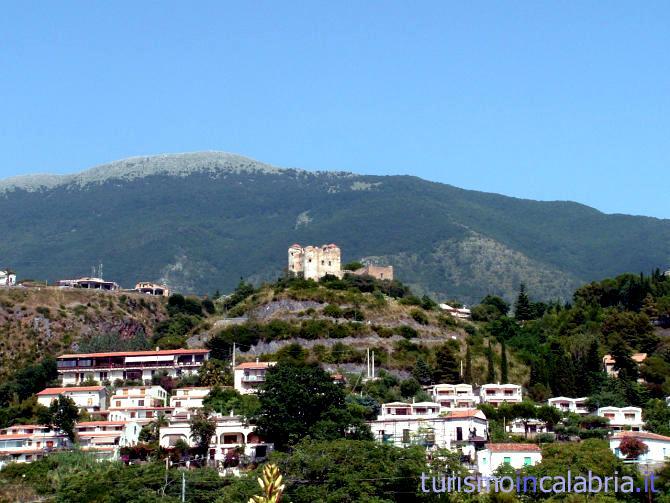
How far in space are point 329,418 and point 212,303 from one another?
2431 inches

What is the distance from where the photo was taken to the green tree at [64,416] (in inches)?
2970

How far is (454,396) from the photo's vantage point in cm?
8169

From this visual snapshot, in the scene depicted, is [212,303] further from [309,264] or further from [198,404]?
[198,404]

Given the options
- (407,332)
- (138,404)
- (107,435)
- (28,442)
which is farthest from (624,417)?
(28,442)

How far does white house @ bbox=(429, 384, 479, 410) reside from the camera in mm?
79938

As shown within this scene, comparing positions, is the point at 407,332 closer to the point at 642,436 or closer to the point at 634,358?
the point at 634,358

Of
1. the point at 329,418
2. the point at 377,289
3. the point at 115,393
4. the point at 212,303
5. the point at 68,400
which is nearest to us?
the point at 329,418

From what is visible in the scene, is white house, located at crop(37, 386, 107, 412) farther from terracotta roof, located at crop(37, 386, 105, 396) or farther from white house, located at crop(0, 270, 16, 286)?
white house, located at crop(0, 270, 16, 286)

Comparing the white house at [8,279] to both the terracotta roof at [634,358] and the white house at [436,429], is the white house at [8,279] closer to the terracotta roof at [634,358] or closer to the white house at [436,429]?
the terracotta roof at [634,358]

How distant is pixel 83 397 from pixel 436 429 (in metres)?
26.0

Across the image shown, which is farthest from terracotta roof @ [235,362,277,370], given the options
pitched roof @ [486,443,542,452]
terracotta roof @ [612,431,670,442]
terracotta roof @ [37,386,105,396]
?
terracotta roof @ [612,431,670,442]

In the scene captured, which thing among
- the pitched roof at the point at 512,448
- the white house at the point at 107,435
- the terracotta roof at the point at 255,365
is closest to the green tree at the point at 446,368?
the terracotta roof at the point at 255,365

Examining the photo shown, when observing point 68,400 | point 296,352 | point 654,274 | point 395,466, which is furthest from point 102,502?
point 654,274

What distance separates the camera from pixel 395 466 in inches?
2269
